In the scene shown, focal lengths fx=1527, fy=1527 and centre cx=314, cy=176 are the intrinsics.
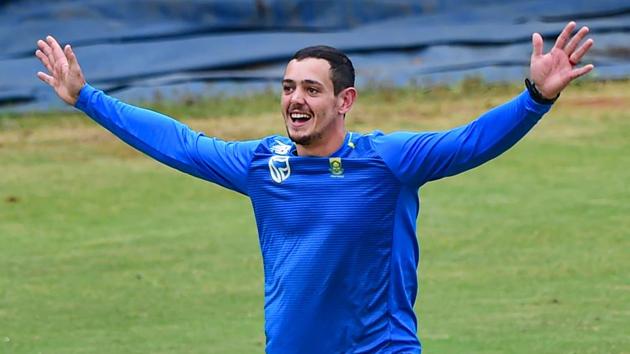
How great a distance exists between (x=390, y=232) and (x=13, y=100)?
11.5 metres

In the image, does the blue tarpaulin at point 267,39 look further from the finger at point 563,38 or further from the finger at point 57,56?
the finger at point 563,38

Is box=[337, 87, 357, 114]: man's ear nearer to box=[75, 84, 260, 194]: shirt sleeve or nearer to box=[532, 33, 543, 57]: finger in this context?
box=[75, 84, 260, 194]: shirt sleeve

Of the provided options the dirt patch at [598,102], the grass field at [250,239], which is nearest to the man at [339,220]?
the grass field at [250,239]

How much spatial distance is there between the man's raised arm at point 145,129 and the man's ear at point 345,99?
39 cm

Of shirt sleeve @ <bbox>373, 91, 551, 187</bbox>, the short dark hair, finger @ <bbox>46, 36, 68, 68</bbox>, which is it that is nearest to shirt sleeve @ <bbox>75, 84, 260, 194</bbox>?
finger @ <bbox>46, 36, 68, 68</bbox>

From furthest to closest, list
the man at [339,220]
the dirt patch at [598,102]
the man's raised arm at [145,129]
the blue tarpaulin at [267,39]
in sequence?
the blue tarpaulin at [267,39]
the dirt patch at [598,102]
the man's raised arm at [145,129]
the man at [339,220]

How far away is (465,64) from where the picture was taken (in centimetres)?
1648

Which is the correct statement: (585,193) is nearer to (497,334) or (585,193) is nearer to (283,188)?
(497,334)

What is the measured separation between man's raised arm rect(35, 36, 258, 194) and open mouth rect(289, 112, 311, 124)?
1.11ft

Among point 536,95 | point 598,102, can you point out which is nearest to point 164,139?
point 536,95

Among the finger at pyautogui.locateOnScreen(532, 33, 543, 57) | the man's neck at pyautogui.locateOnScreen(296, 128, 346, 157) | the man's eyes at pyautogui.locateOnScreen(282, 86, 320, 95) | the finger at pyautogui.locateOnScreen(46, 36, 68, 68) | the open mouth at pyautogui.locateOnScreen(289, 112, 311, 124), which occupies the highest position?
the finger at pyautogui.locateOnScreen(46, 36, 68, 68)

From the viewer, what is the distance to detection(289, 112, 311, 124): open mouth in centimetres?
531

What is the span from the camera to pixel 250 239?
11.5m

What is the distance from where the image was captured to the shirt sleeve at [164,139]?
5645 millimetres
